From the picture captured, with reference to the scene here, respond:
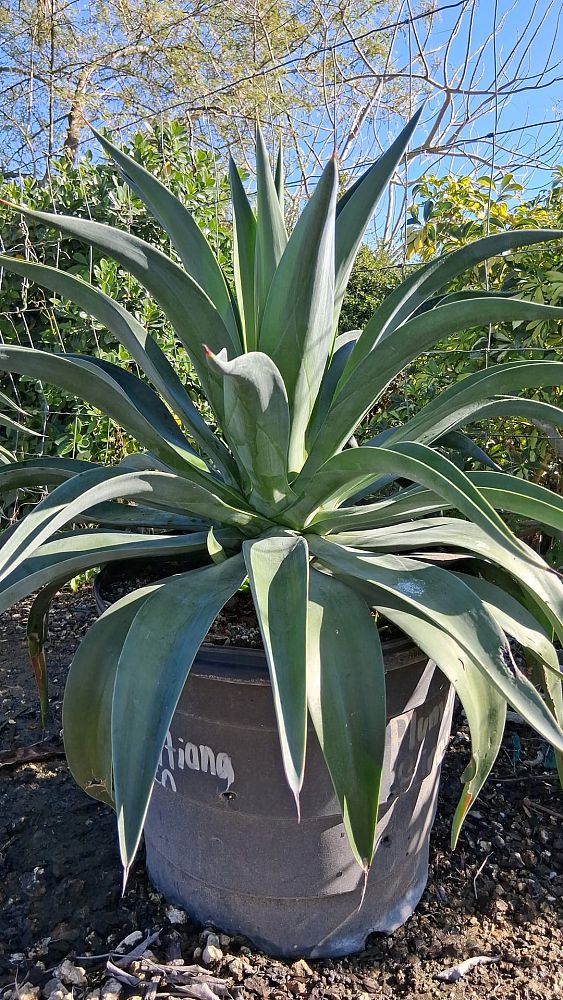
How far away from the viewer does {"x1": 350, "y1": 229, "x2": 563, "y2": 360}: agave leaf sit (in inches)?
41.2

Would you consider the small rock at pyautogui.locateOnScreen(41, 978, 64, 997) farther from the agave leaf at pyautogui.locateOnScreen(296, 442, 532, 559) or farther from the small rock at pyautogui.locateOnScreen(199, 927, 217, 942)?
the agave leaf at pyautogui.locateOnScreen(296, 442, 532, 559)

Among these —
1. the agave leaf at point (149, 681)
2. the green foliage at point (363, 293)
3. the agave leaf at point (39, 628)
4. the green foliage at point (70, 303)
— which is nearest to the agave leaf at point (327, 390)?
the agave leaf at point (149, 681)

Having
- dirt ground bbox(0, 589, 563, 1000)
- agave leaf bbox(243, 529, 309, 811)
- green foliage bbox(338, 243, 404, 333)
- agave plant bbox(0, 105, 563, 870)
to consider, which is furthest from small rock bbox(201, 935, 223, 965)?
green foliage bbox(338, 243, 404, 333)

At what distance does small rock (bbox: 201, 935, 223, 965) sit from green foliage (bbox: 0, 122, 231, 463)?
75.6 inches

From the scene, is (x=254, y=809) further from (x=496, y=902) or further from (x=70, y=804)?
(x=70, y=804)

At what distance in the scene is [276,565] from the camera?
0.92m

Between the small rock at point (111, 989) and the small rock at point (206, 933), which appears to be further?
the small rock at point (206, 933)

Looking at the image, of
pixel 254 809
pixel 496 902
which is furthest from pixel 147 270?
pixel 496 902

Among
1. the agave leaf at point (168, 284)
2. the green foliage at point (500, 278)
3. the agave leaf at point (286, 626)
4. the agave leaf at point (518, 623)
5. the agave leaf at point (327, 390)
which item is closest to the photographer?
the agave leaf at point (286, 626)

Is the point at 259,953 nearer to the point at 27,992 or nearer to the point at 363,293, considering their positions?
the point at 27,992

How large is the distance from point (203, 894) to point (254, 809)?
259mm

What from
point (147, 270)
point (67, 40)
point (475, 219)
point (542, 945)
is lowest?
point (542, 945)

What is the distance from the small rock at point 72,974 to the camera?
1.08 meters

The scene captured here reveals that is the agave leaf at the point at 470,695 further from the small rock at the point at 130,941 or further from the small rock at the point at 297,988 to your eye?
the small rock at the point at 130,941
